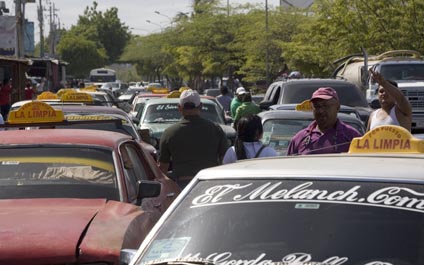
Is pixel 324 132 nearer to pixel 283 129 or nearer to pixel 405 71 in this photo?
pixel 283 129

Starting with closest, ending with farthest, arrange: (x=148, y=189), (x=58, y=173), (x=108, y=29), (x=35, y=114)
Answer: (x=148, y=189) → (x=58, y=173) → (x=35, y=114) → (x=108, y=29)

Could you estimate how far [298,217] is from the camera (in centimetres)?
471

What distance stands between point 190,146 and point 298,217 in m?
5.32

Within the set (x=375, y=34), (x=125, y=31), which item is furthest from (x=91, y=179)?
(x=125, y=31)

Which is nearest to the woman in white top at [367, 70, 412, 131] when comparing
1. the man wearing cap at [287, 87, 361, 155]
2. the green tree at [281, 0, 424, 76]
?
the man wearing cap at [287, 87, 361, 155]

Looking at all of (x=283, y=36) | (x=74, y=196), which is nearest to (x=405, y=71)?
(x=74, y=196)

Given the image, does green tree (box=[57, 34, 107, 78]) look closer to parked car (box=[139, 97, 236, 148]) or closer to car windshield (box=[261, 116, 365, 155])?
parked car (box=[139, 97, 236, 148])

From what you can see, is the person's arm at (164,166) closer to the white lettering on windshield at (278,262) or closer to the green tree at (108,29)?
the white lettering on windshield at (278,262)

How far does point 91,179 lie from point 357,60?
2375 cm

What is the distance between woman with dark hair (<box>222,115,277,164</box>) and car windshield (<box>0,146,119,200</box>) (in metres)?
1.36

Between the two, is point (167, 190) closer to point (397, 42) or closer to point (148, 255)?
point (148, 255)

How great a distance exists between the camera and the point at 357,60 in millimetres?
31016

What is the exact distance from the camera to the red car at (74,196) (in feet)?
20.1

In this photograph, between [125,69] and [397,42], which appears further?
[125,69]
